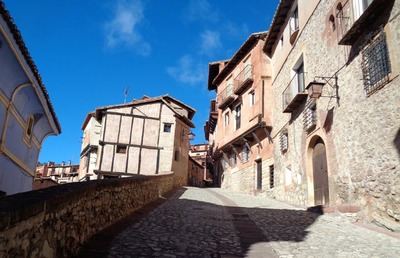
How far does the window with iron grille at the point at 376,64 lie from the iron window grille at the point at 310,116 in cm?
350

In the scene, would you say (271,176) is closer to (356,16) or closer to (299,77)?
(299,77)

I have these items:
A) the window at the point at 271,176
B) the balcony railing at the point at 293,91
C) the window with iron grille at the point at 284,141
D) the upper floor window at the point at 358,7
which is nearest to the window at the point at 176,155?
the window at the point at 271,176

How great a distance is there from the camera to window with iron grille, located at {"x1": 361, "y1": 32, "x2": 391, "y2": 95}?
8.03 m

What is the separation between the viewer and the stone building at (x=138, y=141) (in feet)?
85.4

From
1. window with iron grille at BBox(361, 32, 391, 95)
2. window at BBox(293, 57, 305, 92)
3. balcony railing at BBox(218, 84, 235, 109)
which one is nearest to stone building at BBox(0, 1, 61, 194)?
window with iron grille at BBox(361, 32, 391, 95)

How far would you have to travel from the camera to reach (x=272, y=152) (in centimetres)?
1836

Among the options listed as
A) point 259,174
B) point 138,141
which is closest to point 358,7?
point 259,174

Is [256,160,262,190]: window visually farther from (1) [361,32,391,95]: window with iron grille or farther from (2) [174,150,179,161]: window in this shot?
(1) [361,32,391,95]: window with iron grille

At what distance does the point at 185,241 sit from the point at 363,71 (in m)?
6.66

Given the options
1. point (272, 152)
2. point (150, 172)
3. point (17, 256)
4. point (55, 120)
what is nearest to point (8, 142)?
point (55, 120)

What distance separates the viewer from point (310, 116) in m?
12.6

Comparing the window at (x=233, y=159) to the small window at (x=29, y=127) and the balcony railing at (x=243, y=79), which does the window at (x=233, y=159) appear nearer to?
the balcony railing at (x=243, y=79)

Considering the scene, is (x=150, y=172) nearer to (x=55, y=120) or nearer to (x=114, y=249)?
(x=55, y=120)

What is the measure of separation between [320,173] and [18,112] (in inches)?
396
